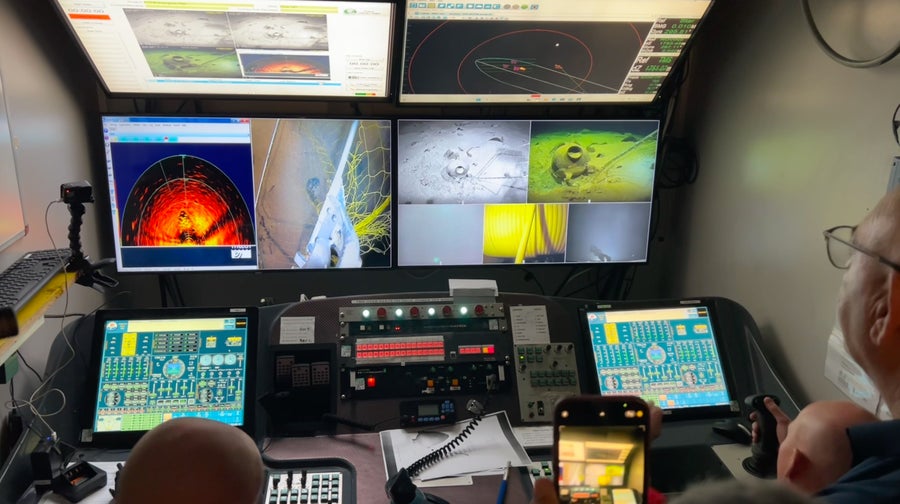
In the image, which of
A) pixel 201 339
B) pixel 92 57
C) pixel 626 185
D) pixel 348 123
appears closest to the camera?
pixel 201 339

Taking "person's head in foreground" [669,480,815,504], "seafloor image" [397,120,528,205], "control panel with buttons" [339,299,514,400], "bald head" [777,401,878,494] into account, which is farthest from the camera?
"seafloor image" [397,120,528,205]

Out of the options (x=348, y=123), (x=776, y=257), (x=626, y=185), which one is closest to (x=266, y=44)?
(x=348, y=123)

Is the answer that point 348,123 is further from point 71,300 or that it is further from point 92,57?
point 71,300

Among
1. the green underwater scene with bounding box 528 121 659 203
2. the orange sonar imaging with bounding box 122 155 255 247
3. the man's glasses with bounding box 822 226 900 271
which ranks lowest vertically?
the man's glasses with bounding box 822 226 900 271

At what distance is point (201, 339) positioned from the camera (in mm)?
1817

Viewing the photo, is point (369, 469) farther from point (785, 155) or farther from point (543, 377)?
point (785, 155)

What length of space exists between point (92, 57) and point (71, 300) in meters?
0.73

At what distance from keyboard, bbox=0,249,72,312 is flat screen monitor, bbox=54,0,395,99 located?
632 mm

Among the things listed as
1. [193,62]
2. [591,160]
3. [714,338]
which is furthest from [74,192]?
[714,338]

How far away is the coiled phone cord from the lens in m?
1.69

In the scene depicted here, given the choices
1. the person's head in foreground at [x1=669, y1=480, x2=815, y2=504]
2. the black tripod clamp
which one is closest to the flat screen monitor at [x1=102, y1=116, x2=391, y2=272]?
the black tripod clamp

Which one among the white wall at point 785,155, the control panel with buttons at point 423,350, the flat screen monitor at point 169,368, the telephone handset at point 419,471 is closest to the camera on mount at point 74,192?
the flat screen monitor at point 169,368

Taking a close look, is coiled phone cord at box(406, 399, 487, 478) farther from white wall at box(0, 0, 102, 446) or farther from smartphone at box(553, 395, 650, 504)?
white wall at box(0, 0, 102, 446)

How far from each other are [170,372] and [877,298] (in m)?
1.64
